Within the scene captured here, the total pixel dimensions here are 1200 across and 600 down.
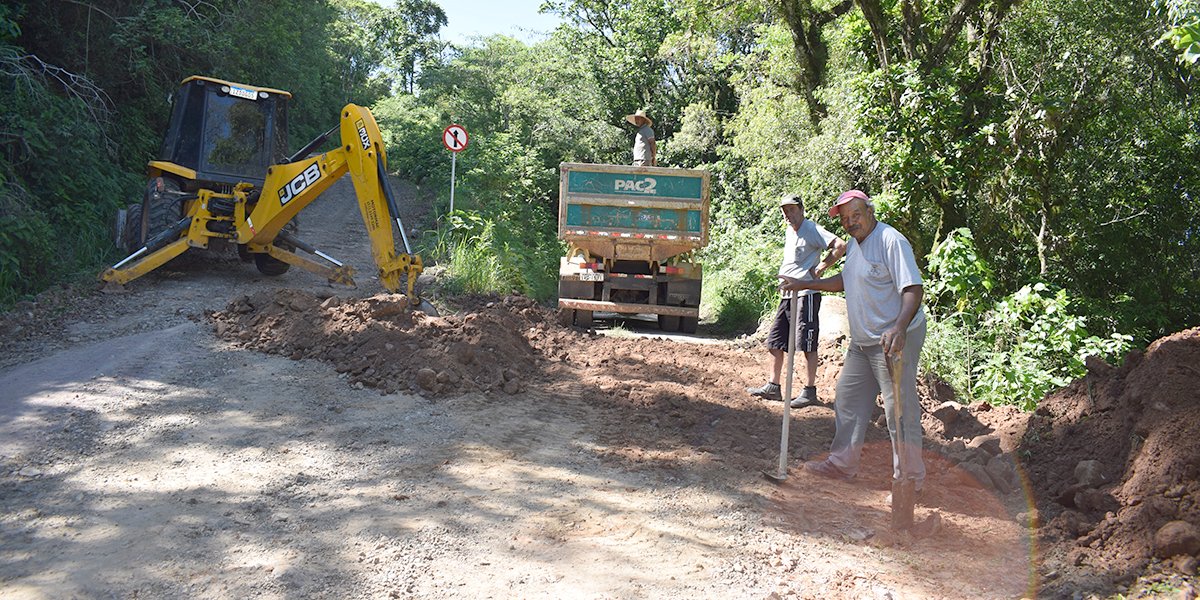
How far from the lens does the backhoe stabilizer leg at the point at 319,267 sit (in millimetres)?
11047

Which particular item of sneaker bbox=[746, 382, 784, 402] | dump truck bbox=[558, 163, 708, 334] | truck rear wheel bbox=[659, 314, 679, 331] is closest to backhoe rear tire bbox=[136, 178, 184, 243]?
dump truck bbox=[558, 163, 708, 334]

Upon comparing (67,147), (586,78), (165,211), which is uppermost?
(586,78)

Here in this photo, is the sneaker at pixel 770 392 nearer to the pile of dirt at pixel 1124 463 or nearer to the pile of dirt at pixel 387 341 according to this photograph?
the pile of dirt at pixel 1124 463

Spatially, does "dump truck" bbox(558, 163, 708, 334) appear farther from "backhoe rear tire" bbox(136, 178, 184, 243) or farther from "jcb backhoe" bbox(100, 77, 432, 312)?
"backhoe rear tire" bbox(136, 178, 184, 243)

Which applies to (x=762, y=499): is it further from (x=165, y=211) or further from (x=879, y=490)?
(x=165, y=211)

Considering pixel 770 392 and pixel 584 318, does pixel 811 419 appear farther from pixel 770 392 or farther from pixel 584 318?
pixel 584 318

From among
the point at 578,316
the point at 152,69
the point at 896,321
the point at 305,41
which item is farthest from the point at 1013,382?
the point at 305,41

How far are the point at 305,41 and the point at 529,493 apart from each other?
81.8 ft

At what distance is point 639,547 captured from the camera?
4586mm

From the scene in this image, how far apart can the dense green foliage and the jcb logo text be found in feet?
9.01

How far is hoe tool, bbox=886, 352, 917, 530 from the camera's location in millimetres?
4868

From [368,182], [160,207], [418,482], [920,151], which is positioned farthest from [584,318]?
[418,482]

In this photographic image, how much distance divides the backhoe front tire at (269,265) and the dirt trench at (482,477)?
10.5ft

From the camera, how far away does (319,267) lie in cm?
1116
